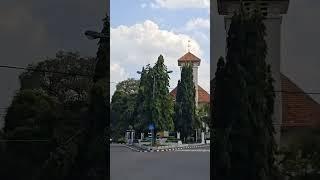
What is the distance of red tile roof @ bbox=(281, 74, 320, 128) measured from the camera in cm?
780

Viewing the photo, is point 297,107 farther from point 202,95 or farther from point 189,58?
point 189,58

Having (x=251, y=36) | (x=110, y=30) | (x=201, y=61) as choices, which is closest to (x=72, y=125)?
(x=110, y=30)

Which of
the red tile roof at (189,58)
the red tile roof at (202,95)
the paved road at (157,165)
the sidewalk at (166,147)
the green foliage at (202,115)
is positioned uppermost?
the red tile roof at (189,58)

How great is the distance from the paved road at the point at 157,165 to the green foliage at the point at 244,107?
203 millimetres

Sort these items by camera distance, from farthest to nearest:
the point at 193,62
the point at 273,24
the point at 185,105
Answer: the point at 185,105
the point at 273,24
the point at 193,62

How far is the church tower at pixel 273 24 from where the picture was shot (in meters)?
7.88

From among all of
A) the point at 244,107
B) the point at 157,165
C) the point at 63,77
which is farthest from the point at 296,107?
the point at 63,77

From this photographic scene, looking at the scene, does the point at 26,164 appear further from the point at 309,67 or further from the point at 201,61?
the point at 309,67

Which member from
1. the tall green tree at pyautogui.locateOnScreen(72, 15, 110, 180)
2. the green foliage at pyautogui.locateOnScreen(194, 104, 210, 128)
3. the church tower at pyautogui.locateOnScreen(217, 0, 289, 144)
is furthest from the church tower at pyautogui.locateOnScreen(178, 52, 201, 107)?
the tall green tree at pyautogui.locateOnScreen(72, 15, 110, 180)

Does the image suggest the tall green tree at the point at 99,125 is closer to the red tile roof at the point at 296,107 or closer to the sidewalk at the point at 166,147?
the sidewalk at the point at 166,147

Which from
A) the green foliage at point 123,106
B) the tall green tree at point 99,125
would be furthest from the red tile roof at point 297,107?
the tall green tree at point 99,125

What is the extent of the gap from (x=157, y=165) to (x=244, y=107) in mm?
1329

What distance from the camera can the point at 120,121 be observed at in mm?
8188

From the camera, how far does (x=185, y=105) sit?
817cm
